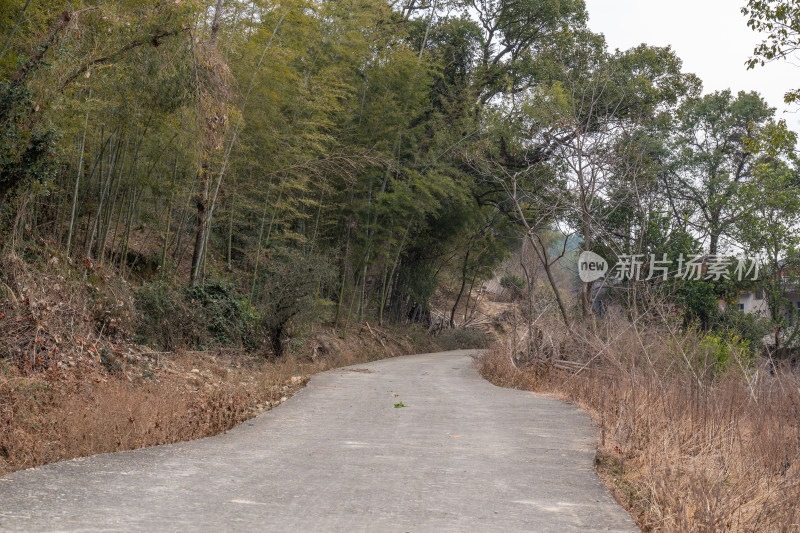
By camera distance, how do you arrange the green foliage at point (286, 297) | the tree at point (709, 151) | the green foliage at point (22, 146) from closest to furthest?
1. the green foliage at point (22, 146)
2. the green foliage at point (286, 297)
3. the tree at point (709, 151)

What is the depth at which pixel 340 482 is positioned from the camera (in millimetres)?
4328

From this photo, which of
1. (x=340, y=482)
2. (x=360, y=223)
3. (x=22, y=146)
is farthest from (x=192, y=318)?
(x=340, y=482)

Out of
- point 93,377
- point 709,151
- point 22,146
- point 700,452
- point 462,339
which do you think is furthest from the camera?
point 462,339

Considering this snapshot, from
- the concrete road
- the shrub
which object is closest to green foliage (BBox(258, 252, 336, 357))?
the concrete road

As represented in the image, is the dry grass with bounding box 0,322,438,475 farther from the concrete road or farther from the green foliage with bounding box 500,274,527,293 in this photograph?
the green foliage with bounding box 500,274,527,293

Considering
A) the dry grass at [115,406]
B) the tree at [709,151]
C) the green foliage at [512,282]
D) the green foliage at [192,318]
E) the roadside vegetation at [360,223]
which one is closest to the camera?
the dry grass at [115,406]

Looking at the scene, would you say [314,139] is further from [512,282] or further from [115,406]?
[512,282]

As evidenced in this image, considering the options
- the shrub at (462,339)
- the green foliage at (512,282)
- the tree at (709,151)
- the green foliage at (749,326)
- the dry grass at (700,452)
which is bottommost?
the shrub at (462,339)

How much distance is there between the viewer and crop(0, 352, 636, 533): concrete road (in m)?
3.44

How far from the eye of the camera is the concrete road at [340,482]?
11.3ft

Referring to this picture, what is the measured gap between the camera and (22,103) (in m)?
7.41

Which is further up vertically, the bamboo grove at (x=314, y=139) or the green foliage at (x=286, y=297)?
the bamboo grove at (x=314, y=139)

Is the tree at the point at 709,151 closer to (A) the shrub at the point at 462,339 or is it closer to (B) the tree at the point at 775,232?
(B) the tree at the point at 775,232

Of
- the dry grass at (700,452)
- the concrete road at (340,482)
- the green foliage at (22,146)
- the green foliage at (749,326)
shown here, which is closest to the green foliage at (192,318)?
the green foliage at (22,146)
